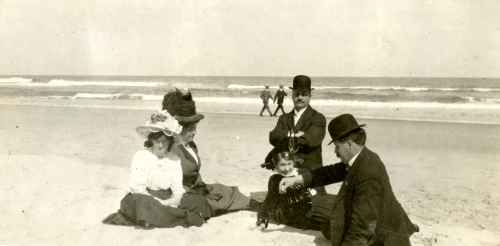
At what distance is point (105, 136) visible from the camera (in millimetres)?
10828

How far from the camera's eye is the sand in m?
4.20

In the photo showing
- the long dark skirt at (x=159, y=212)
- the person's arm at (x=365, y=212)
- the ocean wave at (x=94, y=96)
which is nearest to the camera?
the person's arm at (x=365, y=212)

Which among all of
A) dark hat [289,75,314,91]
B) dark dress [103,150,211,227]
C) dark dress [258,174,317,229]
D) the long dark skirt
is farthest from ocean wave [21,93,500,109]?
dark dress [103,150,211,227]

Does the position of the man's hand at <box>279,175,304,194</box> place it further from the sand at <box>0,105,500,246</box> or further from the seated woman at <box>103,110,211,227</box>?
the seated woman at <box>103,110,211,227</box>

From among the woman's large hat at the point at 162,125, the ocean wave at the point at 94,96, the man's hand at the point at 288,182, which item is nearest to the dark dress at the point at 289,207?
the man's hand at the point at 288,182

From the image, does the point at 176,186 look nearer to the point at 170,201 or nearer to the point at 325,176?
the point at 170,201

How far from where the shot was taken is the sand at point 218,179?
13.8 feet

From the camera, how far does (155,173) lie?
4.30 metres

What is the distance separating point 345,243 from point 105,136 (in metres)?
9.19

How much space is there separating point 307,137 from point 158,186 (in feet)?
5.88

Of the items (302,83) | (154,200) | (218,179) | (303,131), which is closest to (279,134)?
(303,131)

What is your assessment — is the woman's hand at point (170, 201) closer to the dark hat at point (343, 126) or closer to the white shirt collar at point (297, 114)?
the white shirt collar at point (297, 114)

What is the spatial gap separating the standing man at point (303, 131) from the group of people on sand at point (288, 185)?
0.5 inches

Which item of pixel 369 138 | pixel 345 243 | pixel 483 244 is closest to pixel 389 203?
pixel 345 243
